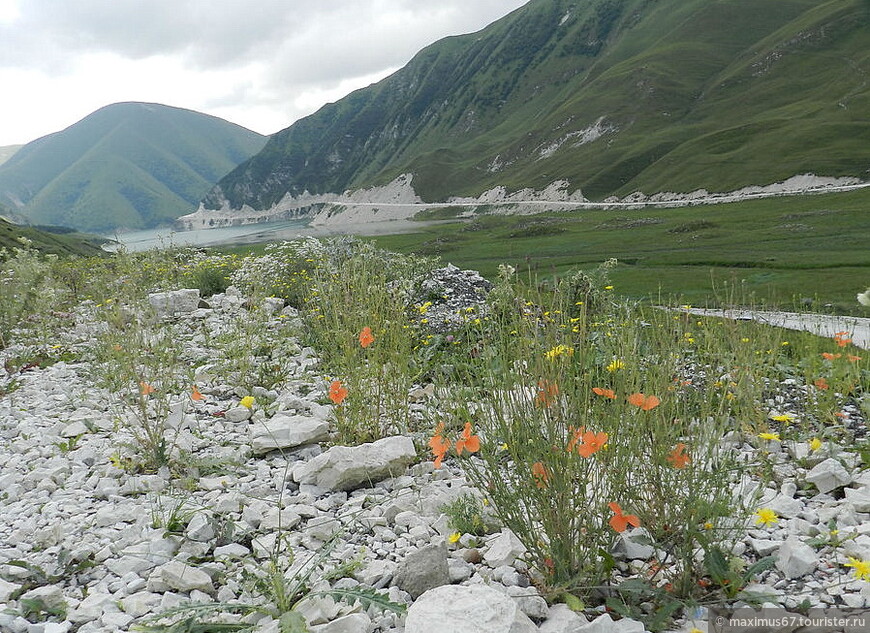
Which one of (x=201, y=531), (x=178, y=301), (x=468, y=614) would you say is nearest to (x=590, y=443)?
(x=468, y=614)

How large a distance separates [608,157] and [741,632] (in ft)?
430

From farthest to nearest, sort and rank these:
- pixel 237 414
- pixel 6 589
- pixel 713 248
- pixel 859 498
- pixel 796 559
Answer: pixel 713 248 < pixel 237 414 < pixel 859 498 < pixel 6 589 < pixel 796 559

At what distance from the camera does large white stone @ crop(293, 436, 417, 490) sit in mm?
5246

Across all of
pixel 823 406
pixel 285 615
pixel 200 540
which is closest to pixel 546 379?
pixel 285 615

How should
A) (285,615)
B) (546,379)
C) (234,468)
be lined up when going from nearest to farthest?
1. (285,615)
2. (546,379)
3. (234,468)

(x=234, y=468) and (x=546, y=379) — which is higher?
(x=546, y=379)

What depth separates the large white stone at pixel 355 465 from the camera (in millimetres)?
5246

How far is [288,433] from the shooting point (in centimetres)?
604

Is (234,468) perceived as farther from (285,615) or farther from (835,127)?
(835,127)

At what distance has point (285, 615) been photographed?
3.26 meters

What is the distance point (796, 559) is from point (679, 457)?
0.99 metres

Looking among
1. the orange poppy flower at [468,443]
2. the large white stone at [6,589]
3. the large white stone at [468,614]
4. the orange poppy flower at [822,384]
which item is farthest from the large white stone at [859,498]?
the large white stone at [6,589]

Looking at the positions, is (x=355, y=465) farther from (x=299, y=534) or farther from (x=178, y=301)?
(x=178, y=301)

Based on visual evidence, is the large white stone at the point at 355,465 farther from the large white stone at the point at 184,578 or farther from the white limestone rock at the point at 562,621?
the white limestone rock at the point at 562,621
